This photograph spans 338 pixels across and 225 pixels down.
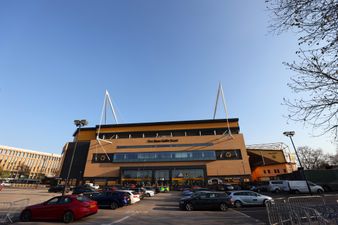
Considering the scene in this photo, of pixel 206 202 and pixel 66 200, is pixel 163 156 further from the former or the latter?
pixel 66 200

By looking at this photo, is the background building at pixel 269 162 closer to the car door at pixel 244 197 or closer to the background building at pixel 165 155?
the background building at pixel 165 155

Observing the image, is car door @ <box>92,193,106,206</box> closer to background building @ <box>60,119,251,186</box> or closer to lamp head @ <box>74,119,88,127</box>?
lamp head @ <box>74,119,88,127</box>

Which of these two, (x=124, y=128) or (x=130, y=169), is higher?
(x=124, y=128)

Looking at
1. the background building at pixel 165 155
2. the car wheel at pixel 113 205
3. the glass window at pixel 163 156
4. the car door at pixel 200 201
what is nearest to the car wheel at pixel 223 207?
the car door at pixel 200 201

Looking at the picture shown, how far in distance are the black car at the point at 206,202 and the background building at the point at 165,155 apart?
142 feet

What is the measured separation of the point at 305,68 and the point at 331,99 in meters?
1.34

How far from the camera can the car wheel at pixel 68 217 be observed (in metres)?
11.3

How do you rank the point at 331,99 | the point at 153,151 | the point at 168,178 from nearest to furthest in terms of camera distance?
the point at 331,99, the point at 168,178, the point at 153,151

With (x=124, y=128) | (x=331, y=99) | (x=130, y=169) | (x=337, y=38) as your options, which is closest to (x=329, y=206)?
(x=331, y=99)

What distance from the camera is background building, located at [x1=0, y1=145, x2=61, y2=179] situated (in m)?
115

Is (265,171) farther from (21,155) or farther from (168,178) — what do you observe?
(21,155)

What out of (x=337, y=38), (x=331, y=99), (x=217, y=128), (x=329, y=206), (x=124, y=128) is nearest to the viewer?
(x=337, y=38)

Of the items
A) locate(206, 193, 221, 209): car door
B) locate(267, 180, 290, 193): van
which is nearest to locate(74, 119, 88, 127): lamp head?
locate(206, 193, 221, 209): car door

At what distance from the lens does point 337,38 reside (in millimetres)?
5621
